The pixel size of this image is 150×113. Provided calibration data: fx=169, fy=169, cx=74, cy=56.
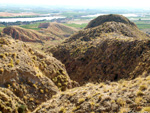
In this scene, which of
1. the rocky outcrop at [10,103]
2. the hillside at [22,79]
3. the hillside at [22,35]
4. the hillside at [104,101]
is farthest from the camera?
the hillside at [22,35]

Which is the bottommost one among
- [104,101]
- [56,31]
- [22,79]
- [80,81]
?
[80,81]

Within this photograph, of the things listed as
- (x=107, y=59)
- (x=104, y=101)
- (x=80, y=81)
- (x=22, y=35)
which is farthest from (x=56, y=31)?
(x=104, y=101)

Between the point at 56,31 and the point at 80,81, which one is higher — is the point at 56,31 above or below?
above

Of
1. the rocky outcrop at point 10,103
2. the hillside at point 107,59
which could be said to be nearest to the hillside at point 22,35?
the hillside at point 107,59

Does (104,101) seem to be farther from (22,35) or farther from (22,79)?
(22,35)

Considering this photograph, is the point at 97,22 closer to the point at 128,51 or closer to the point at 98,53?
the point at 98,53

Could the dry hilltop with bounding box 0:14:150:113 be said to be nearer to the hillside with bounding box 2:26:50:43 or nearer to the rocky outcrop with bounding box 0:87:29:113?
the rocky outcrop with bounding box 0:87:29:113

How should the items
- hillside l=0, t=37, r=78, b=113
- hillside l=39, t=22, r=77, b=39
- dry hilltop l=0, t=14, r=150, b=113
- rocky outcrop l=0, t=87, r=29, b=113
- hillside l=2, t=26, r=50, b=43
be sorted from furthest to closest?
hillside l=39, t=22, r=77, b=39
hillside l=2, t=26, r=50, b=43
hillside l=0, t=37, r=78, b=113
rocky outcrop l=0, t=87, r=29, b=113
dry hilltop l=0, t=14, r=150, b=113

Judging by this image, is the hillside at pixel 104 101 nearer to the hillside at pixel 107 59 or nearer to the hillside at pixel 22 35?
the hillside at pixel 107 59

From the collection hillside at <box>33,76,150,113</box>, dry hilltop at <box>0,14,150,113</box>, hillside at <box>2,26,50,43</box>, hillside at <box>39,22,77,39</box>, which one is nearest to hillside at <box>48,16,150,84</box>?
dry hilltop at <box>0,14,150,113</box>

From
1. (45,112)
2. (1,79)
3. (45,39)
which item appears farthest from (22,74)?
(45,39)

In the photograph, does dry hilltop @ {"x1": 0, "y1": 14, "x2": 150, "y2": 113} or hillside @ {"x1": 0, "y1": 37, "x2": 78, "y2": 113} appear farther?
hillside @ {"x1": 0, "y1": 37, "x2": 78, "y2": 113}
